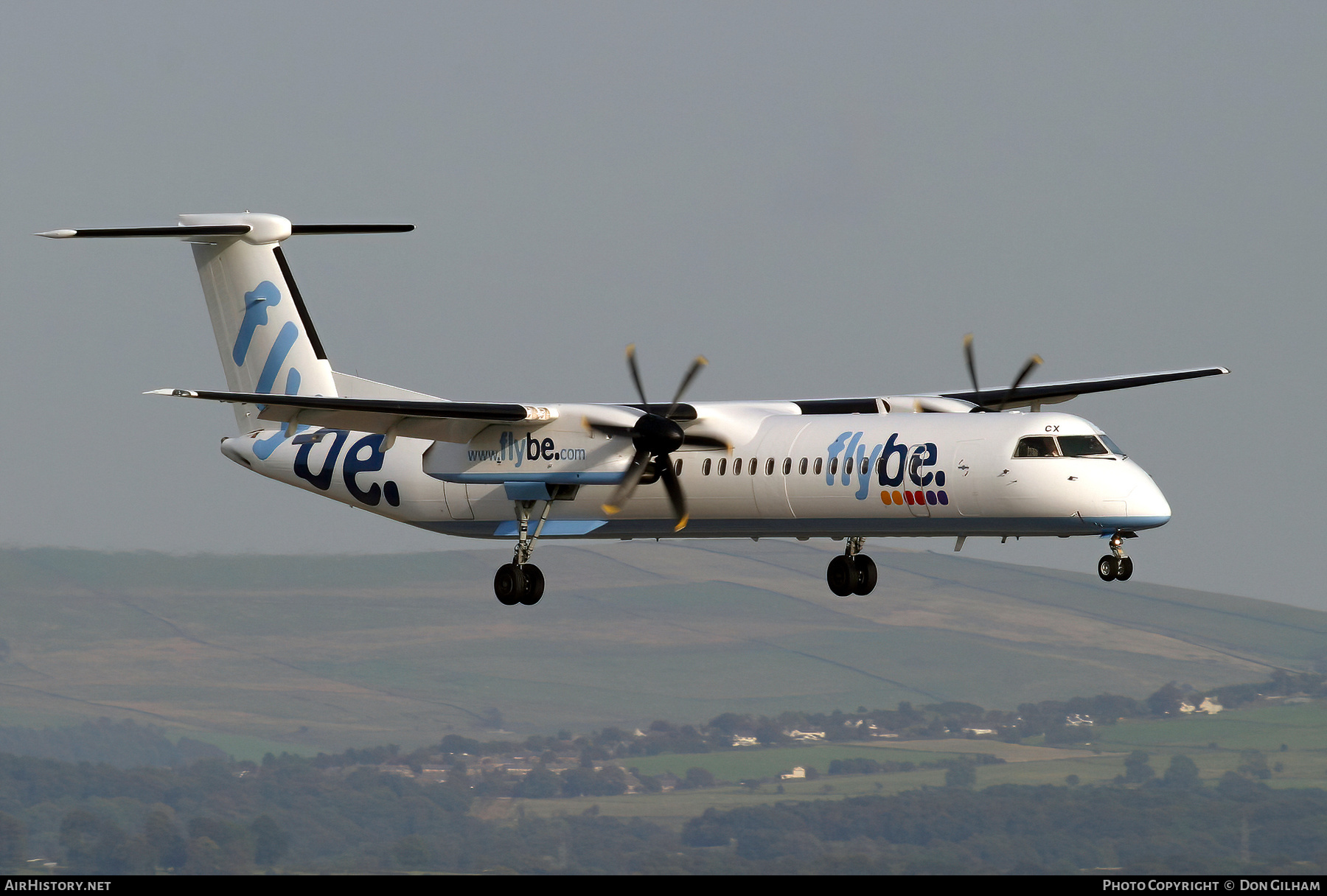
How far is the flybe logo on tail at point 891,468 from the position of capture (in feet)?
89.0

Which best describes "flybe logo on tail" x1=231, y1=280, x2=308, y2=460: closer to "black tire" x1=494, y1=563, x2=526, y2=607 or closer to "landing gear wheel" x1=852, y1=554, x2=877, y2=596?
"black tire" x1=494, y1=563, x2=526, y2=607

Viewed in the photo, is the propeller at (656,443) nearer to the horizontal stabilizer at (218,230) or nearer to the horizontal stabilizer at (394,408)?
the horizontal stabilizer at (394,408)

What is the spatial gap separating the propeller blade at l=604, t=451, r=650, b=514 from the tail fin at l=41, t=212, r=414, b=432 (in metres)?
7.97

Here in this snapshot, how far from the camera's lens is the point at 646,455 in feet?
95.5

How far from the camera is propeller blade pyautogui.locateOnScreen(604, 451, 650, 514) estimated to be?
29.2m

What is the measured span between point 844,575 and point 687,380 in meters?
5.59

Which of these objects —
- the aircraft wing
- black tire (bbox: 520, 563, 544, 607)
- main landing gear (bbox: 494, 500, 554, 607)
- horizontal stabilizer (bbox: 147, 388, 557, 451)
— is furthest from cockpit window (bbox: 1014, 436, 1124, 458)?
black tire (bbox: 520, 563, 544, 607)

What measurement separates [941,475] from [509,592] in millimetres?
9032

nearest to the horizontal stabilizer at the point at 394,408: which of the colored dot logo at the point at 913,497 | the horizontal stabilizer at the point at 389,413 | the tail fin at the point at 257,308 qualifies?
the horizontal stabilizer at the point at 389,413

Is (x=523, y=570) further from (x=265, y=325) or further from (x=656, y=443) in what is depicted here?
(x=265, y=325)

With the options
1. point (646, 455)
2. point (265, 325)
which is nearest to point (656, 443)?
point (646, 455)

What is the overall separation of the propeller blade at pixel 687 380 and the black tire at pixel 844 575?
4954 mm
